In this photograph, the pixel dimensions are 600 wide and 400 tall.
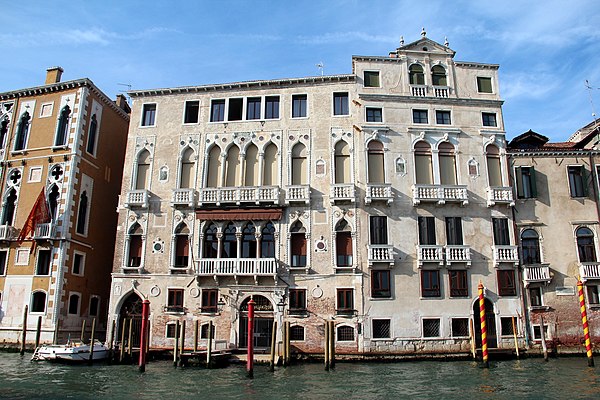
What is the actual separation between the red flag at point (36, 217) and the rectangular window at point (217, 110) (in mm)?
8991

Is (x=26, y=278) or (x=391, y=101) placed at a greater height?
(x=391, y=101)

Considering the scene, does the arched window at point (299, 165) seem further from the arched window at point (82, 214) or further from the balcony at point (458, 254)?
the arched window at point (82, 214)

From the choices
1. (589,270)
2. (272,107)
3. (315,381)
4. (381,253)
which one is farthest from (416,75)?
(315,381)

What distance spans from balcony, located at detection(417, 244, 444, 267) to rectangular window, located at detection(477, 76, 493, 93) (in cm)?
822

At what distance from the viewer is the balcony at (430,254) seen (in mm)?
21719

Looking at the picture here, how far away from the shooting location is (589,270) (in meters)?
21.8

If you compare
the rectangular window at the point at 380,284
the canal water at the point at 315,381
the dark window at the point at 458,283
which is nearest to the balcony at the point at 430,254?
the dark window at the point at 458,283

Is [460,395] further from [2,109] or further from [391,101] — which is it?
[2,109]

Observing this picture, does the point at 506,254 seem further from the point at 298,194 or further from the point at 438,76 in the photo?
the point at 298,194

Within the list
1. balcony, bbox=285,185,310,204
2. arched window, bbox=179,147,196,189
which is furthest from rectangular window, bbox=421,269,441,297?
arched window, bbox=179,147,196,189

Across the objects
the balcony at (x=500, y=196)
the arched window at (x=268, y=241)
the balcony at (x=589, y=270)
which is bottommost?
the balcony at (x=589, y=270)

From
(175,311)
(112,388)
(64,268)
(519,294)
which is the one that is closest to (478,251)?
(519,294)

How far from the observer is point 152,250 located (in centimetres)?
2339

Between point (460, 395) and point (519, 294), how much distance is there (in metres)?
9.54
